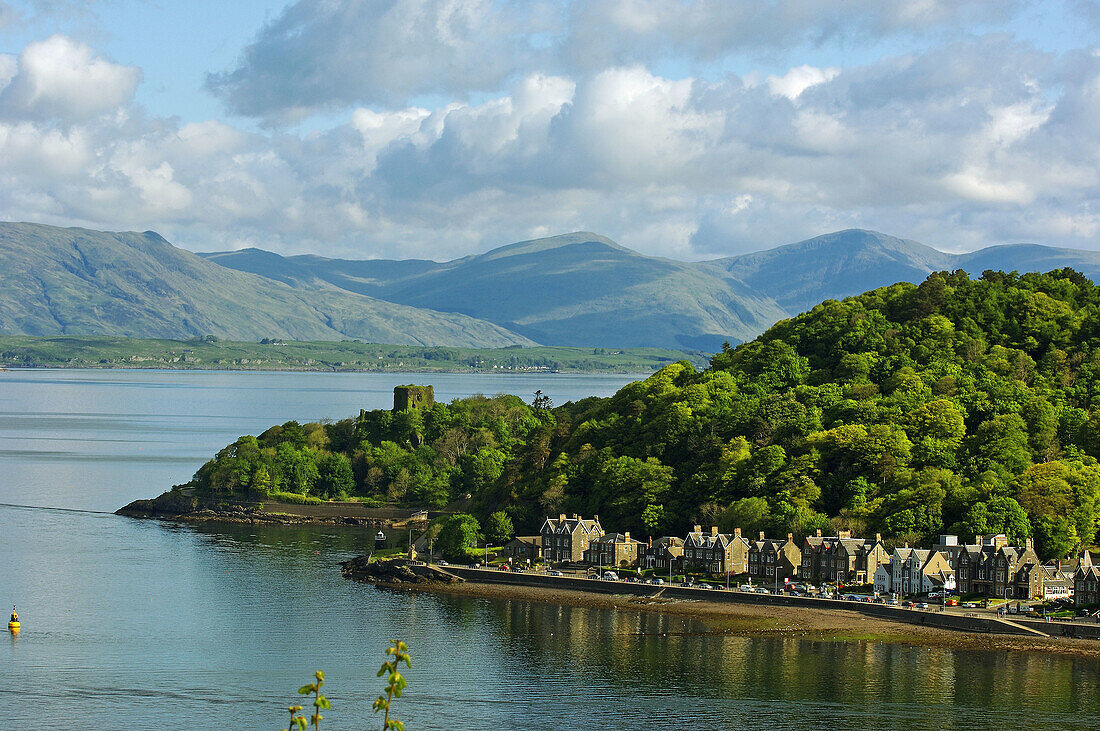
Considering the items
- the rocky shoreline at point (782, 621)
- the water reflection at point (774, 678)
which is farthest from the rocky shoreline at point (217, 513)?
the water reflection at point (774, 678)

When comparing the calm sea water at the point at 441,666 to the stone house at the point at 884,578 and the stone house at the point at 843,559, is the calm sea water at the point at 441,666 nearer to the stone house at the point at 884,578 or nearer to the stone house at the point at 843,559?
the stone house at the point at 884,578

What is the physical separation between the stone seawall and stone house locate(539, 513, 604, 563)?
236 inches

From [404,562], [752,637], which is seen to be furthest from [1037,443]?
[404,562]

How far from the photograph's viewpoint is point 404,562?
3962 inches

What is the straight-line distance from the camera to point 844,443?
10388cm

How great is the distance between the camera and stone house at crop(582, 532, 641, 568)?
99.4 meters

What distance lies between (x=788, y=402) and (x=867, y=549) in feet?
80.2

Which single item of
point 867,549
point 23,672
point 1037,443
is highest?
point 1037,443

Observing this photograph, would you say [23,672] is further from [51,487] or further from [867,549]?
[51,487]

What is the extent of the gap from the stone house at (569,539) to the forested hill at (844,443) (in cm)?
308

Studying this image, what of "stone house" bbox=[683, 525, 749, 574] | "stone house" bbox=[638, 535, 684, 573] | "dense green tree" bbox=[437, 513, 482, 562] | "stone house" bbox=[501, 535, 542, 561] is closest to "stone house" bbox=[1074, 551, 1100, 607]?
"stone house" bbox=[683, 525, 749, 574]

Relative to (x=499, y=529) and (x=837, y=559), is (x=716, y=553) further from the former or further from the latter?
(x=499, y=529)

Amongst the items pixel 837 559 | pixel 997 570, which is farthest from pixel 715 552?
pixel 997 570

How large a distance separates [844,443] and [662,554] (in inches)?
661
